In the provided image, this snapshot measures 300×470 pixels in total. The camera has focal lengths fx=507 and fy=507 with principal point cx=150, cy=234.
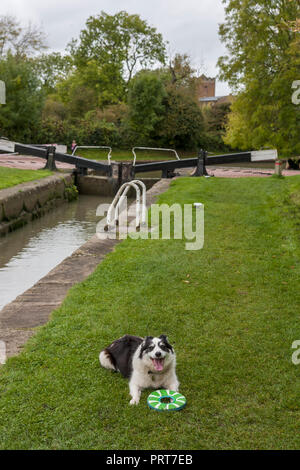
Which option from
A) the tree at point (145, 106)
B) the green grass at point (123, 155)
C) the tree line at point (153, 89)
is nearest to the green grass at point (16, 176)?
the tree line at point (153, 89)

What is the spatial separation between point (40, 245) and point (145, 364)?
8.53m

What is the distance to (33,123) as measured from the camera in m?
34.5

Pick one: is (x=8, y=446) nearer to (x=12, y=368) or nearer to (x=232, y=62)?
(x=12, y=368)

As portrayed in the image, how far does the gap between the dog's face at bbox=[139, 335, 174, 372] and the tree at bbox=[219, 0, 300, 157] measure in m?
13.4

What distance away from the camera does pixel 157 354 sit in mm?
3805

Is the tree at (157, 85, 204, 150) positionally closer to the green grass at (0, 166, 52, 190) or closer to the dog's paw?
the green grass at (0, 166, 52, 190)

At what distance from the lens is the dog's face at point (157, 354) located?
3822 mm

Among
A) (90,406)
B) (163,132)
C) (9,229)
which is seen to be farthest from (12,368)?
(163,132)

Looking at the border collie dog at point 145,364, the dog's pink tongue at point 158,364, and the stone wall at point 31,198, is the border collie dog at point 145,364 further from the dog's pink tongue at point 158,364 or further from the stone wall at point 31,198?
the stone wall at point 31,198

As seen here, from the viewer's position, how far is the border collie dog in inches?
152

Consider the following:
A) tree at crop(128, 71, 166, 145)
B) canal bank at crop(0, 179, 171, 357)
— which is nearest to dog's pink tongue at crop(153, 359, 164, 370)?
canal bank at crop(0, 179, 171, 357)

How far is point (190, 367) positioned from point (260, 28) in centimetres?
1584

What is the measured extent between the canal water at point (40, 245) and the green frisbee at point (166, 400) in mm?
4072
